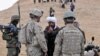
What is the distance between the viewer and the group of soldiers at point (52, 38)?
11594mm

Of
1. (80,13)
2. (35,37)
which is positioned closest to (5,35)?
(35,37)

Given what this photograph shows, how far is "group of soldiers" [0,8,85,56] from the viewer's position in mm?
11594

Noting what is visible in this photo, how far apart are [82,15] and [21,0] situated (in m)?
13.5

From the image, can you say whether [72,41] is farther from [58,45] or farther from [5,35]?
[5,35]

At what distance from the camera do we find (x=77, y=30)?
11688 mm

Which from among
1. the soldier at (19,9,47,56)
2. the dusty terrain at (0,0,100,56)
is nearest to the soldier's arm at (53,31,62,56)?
the soldier at (19,9,47,56)

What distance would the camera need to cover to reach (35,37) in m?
12.1

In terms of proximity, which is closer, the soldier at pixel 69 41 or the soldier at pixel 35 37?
the soldier at pixel 69 41

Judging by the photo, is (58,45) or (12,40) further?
(12,40)

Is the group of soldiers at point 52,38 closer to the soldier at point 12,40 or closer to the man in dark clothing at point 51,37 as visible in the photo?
the man in dark clothing at point 51,37

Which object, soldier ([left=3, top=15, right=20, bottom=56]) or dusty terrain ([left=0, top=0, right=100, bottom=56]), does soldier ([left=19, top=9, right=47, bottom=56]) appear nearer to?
soldier ([left=3, top=15, right=20, bottom=56])

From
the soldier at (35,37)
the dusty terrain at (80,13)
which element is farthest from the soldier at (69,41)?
the dusty terrain at (80,13)

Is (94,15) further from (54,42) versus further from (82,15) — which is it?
(54,42)

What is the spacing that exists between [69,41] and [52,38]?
50.7 inches
